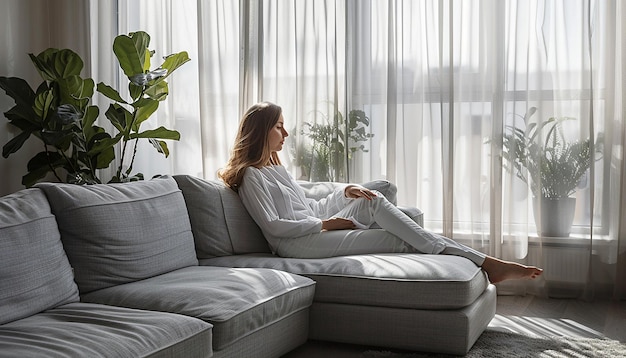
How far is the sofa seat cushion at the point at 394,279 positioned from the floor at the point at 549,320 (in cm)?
24

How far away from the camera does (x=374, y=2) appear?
14.9ft

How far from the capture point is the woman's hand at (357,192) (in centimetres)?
383

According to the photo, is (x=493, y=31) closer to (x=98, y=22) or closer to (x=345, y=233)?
(x=345, y=233)

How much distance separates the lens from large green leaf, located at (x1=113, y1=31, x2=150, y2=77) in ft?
14.5

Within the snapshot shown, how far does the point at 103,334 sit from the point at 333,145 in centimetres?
269

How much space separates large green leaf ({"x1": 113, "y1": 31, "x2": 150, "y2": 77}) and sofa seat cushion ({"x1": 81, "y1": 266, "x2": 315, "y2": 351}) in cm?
177

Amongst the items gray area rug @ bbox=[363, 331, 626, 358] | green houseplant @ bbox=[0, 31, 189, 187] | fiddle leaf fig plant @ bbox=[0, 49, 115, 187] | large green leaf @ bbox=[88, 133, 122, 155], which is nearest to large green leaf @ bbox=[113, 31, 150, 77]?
green houseplant @ bbox=[0, 31, 189, 187]

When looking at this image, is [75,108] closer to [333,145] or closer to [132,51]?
[132,51]

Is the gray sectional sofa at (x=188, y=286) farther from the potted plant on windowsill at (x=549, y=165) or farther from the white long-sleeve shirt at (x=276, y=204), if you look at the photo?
the potted plant on windowsill at (x=549, y=165)

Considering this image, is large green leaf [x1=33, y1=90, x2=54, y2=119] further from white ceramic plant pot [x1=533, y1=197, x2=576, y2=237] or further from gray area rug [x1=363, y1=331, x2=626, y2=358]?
white ceramic plant pot [x1=533, y1=197, x2=576, y2=237]

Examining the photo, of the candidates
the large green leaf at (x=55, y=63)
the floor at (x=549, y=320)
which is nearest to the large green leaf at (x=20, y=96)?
the large green leaf at (x=55, y=63)

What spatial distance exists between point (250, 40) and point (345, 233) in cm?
175

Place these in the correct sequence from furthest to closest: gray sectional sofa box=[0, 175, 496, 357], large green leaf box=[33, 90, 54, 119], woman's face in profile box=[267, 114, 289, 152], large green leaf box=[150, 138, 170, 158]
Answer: large green leaf box=[150, 138, 170, 158], large green leaf box=[33, 90, 54, 119], woman's face in profile box=[267, 114, 289, 152], gray sectional sofa box=[0, 175, 496, 357]

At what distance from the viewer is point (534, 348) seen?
3.20 metres
